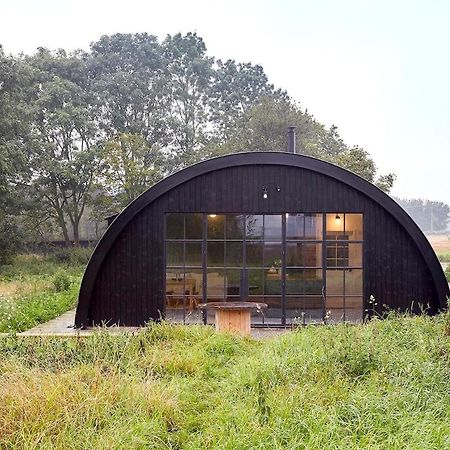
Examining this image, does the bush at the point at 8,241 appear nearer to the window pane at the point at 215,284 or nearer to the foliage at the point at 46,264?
the foliage at the point at 46,264

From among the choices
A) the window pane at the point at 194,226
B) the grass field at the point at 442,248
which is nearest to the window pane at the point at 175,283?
the window pane at the point at 194,226

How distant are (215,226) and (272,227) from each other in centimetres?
122

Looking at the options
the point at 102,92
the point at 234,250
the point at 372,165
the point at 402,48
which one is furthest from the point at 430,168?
the point at 102,92

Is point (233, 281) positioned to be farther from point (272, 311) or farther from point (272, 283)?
point (272, 311)

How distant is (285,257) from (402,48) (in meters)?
10.4

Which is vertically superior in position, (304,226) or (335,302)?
(304,226)

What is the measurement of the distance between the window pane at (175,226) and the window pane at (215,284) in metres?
1.03

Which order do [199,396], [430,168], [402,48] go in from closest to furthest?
[199,396]
[402,48]
[430,168]

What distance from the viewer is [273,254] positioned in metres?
12.3

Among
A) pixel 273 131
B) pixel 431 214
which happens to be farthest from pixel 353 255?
pixel 431 214

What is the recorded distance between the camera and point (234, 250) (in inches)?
484

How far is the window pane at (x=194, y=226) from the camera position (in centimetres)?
1232

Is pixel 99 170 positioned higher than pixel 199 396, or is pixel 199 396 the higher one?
pixel 99 170

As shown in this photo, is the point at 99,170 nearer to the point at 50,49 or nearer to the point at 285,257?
the point at 50,49
